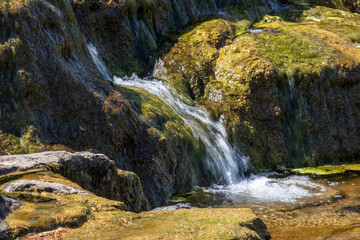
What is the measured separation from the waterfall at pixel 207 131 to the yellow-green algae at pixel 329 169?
6.53 ft

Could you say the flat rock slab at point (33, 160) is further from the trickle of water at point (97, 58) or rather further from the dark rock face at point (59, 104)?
the trickle of water at point (97, 58)

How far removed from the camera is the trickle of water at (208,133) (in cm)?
1080

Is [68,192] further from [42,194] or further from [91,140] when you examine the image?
[91,140]

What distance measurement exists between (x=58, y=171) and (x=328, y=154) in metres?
10.6

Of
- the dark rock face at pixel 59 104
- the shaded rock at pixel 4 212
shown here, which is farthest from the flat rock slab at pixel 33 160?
the dark rock face at pixel 59 104

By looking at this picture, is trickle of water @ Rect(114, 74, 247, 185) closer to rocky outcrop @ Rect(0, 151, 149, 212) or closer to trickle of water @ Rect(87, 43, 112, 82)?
trickle of water @ Rect(87, 43, 112, 82)

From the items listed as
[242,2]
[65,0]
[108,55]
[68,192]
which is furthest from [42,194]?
[242,2]

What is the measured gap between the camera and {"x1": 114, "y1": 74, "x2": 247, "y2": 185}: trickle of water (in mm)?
10797

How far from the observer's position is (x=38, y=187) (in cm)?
479

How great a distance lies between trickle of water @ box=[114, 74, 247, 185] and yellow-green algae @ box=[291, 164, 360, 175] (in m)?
2.03

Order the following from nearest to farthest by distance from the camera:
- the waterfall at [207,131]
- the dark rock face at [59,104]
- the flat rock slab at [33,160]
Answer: the flat rock slab at [33,160] < the dark rock face at [59,104] < the waterfall at [207,131]

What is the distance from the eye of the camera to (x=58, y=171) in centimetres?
569

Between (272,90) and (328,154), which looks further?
(328,154)

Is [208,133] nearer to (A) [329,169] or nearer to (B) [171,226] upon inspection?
(A) [329,169]
